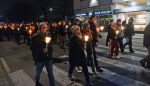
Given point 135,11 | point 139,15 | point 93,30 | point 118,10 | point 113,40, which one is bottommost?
point 113,40

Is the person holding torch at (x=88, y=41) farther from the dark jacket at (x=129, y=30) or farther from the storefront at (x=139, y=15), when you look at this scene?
the storefront at (x=139, y=15)

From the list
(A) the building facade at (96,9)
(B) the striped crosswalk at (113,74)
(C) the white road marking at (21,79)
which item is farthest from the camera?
(A) the building facade at (96,9)

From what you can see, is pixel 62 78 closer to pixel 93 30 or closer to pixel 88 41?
pixel 88 41

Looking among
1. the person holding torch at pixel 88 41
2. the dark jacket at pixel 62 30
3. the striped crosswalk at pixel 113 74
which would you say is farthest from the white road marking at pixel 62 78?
the dark jacket at pixel 62 30

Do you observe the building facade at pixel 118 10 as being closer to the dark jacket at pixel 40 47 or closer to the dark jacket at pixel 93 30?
the dark jacket at pixel 93 30

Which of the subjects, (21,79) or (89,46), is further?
(21,79)

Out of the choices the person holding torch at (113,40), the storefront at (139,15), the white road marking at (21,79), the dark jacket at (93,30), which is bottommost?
the white road marking at (21,79)

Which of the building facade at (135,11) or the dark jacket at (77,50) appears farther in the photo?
the building facade at (135,11)

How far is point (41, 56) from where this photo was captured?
5.71m

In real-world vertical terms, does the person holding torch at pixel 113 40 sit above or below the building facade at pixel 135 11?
below

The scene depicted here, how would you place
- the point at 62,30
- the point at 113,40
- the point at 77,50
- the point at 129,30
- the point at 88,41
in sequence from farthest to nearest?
the point at 62,30
the point at 129,30
the point at 113,40
the point at 88,41
the point at 77,50

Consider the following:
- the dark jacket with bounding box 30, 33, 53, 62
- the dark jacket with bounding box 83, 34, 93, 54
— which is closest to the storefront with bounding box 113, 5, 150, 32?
the dark jacket with bounding box 83, 34, 93, 54

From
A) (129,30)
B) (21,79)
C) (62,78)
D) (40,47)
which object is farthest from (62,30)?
(40,47)

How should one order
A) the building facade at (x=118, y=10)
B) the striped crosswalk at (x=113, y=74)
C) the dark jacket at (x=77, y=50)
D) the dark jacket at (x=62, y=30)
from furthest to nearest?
the building facade at (x=118, y=10) → the dark jacket at (x=62, y=30) → the striped crosswalk at (x=113, y=74) → the dark jacket at (x=77, y=50)
